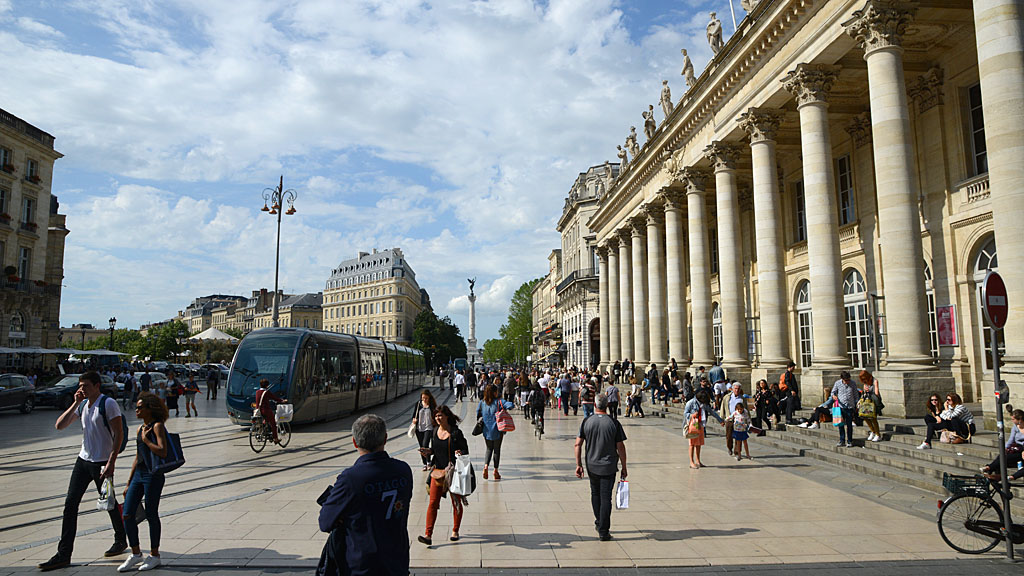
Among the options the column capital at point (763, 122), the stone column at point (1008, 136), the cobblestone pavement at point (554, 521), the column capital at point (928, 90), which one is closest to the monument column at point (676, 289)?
the column capital at point (763, 122)

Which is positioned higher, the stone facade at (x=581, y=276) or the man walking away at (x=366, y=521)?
the stone facade at (x=581, y=276)

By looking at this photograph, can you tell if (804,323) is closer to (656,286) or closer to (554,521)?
(656,286)

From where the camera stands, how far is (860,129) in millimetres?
20000

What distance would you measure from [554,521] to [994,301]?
544 centimetres

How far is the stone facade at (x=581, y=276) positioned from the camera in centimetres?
5538

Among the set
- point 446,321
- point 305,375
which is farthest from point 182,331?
point 305,375

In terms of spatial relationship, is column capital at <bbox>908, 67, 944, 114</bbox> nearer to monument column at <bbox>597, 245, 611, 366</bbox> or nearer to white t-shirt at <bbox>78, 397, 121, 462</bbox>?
white t-shirt at <bbox>78, 397, 121, 462</bbox>

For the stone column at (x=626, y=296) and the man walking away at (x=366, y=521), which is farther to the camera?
the stone column at (x=626, y=296)

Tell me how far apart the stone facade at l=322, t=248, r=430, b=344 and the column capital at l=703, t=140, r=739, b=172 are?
92556 millimetres

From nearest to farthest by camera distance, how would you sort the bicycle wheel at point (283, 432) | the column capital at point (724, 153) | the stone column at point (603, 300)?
the bicycle wheel at point (283, 432) → the column capital at point (724, 153) → the stone column at point (603, 300)

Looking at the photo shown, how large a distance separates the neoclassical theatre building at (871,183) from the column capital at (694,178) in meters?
0.06

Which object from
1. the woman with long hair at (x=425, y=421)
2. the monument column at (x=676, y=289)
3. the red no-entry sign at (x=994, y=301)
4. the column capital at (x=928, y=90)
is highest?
the column capital at (x=928, y=90)

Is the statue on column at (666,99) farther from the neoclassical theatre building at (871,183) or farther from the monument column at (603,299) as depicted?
the monument column at (603,299)

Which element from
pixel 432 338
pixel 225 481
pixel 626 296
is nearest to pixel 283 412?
pixel 225 481
